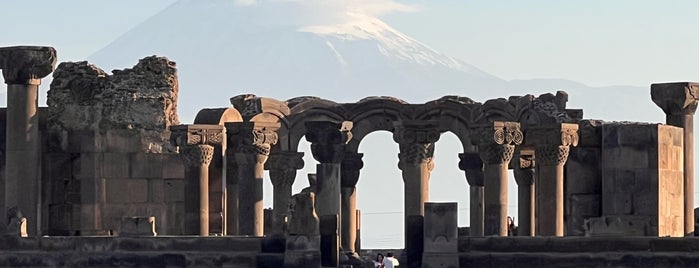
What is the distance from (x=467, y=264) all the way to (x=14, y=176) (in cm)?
1083

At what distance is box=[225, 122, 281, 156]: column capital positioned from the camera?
52.4 m

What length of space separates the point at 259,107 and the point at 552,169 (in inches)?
271

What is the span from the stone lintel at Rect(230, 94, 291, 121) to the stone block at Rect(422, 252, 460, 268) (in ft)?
31.8

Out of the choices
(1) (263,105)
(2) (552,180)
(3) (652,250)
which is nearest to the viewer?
(3) (652,250)

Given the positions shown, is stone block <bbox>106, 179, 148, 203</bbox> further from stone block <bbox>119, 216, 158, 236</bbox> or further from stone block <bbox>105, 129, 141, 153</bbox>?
stone block <bbox>119, 216, 158, 236</bbox>

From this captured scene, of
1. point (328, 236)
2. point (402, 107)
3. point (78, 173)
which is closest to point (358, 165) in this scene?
point (402, 107)

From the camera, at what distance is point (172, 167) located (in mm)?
53969

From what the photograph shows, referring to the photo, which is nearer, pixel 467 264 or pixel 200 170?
pixel 467 264

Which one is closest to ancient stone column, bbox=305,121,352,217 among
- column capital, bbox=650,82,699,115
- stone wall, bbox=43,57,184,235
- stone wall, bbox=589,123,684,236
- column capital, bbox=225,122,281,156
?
column capital, bbox=225,122,281,156

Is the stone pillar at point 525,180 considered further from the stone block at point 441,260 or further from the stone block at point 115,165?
the stone block at point 441,260

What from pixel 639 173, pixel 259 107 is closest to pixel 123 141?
pixel 259 107

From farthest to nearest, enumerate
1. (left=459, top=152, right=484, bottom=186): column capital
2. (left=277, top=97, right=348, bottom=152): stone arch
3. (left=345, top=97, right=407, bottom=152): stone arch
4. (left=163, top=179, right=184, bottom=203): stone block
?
(left=459, top=152, right=484, bottom=186): column capital < (left=345, top=97, right=407, bottom=152): stone arch < (left=277, top=97, right=348, bottom=152): stone arch < (left=163, top=179, right=184, bottom=203): stone block

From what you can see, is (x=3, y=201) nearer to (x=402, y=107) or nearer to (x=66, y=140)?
(x=66, y=140)

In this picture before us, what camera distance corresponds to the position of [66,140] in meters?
53.6
